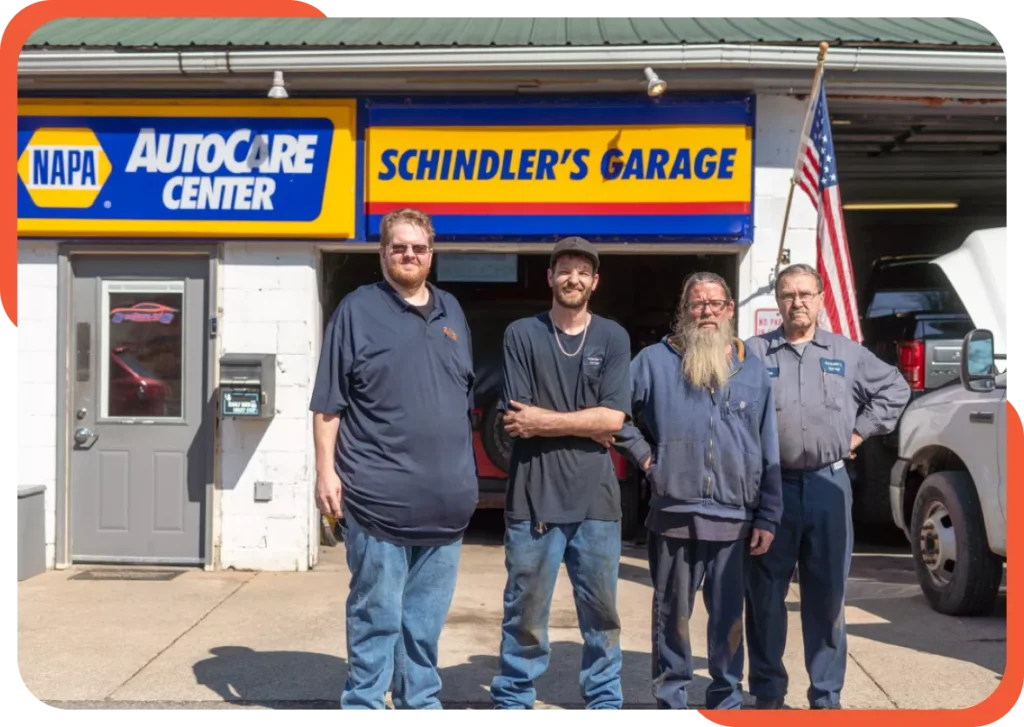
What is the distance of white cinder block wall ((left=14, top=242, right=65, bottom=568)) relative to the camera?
7.71 metres

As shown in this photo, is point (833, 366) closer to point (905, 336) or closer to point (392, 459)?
point (392, 459)

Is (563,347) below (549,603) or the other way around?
the other way around

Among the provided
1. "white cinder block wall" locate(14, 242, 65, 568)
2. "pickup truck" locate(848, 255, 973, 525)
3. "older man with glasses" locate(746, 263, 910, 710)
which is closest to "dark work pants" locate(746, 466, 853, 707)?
"older man with glasses" locate(746, 263, 910, 710)

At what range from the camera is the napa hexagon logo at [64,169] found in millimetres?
7609

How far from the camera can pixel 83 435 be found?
7742 mm

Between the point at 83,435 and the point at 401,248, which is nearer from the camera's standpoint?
the point at 401,248

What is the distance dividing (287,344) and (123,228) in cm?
147

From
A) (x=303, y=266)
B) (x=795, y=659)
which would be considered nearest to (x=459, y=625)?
(x=795, y=659)

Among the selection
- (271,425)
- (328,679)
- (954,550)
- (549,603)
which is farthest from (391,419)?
(954,550)

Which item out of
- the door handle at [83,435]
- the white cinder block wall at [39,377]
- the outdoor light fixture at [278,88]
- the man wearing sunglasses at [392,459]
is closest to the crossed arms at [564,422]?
the man wearing sunglasses at [392,459]

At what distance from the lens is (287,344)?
7652 millimetres

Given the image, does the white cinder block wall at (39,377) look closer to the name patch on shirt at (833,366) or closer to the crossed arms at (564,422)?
the crossed arms at (564,422)

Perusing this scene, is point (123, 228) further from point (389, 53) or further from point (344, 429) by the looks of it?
point (344, 429)

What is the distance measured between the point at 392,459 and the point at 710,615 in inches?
59.8
